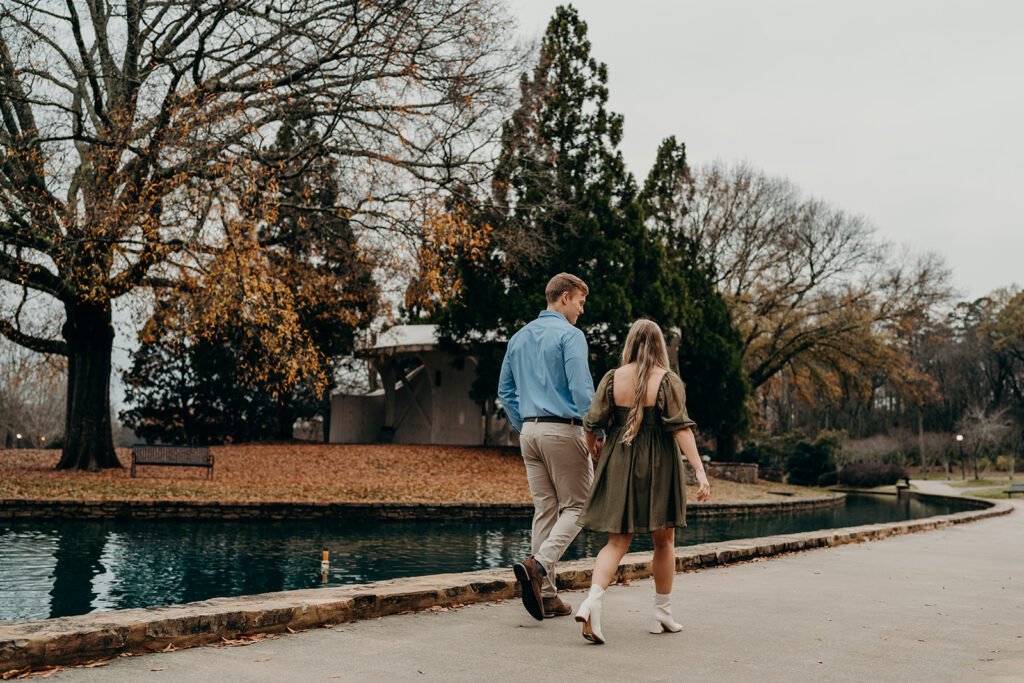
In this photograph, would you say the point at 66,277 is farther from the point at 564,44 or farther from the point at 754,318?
the point at 754,318

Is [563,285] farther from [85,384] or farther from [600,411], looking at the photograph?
[85,384]

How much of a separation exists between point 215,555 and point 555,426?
6362 mm

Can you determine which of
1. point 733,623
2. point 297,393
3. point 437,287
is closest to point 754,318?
point 297,393

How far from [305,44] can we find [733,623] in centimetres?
1353

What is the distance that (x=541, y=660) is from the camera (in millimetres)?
3848

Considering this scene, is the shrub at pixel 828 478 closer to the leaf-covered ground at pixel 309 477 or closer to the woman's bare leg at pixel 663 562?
the leaf-covered ground at pixel 309 477

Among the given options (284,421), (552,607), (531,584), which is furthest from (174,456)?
(531,584)

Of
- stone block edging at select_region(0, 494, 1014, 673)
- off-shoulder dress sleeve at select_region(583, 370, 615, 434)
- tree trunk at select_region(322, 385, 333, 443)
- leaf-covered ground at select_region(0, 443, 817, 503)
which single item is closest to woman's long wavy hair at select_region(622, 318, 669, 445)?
off-shoulder dress sleeve at select_region(583, 370, 615, 434)

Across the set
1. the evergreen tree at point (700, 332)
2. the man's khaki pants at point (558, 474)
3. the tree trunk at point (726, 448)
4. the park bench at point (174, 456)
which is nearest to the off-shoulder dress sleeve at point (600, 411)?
the man's khaki pants at point (558, 474)

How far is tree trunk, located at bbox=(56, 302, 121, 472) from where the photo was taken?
55.6 feet

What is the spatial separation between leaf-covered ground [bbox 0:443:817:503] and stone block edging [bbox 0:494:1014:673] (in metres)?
9.10

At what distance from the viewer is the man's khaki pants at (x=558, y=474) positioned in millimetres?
4816

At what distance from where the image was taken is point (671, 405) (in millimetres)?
4488

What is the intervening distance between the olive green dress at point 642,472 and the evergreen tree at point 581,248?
17843mm
